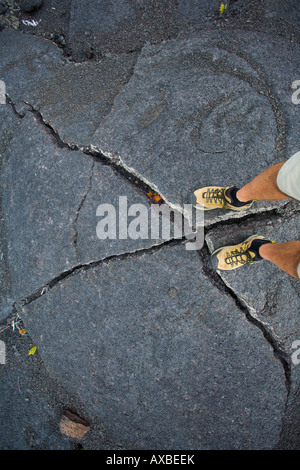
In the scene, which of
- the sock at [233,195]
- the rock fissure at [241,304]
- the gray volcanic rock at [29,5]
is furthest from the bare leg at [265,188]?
the gray volcanic rock at [29,5]

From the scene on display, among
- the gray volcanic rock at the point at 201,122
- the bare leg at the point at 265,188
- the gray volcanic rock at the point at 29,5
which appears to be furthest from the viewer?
the gray volcanic rock at the point at 29,5

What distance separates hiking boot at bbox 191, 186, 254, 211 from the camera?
1.74m

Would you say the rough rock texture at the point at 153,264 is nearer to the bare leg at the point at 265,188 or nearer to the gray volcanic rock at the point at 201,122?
the gray volcanic rock at the point at 201,122

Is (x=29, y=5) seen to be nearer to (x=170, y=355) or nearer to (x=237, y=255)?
(x=237, y=255)

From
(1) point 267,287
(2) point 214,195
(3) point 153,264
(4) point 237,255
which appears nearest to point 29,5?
Result: (2) point 214,195

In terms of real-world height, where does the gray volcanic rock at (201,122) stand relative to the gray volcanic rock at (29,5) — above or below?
below

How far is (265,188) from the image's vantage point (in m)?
1.58

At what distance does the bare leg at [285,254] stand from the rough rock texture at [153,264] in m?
0.17

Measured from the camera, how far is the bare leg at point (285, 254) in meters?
1.58

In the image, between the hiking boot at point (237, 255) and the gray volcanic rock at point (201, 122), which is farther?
the gray volcanic rock at point (201, 122)

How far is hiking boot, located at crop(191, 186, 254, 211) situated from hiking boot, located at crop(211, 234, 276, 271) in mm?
221

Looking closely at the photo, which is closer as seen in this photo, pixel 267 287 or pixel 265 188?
pixel 265 188

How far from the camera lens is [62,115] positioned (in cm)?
202

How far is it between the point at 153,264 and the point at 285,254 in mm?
737
